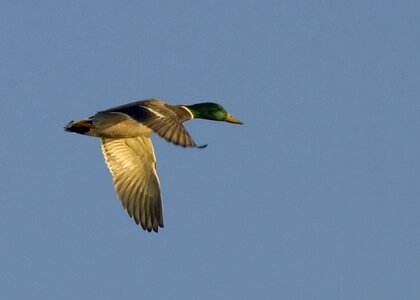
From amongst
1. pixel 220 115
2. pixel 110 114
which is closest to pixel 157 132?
pixel 110 114

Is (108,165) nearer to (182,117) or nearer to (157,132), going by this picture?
(182,117)

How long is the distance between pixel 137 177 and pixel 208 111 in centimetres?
179

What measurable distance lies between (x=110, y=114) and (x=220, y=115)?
2.49 meters

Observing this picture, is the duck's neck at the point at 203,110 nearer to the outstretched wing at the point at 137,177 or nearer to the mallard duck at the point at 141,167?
the mallard duck at the point at 141,167

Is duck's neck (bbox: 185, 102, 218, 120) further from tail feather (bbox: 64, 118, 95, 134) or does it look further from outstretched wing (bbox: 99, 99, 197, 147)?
tail feather (bbox: 64, 118, 95, 134)

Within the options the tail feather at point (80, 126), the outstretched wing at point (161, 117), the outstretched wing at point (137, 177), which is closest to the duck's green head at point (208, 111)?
the outstretched wing at point (161, 117)

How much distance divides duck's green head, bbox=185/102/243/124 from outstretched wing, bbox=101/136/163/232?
100cm

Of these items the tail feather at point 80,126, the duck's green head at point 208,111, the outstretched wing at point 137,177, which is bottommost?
the outstretched wing at point 137,177

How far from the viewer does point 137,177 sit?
16078 mm

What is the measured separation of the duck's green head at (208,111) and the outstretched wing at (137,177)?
1.00 m

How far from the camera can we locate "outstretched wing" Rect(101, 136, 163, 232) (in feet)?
51.8

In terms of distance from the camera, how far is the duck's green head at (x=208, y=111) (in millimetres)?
15758

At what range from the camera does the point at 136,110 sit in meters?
13.7

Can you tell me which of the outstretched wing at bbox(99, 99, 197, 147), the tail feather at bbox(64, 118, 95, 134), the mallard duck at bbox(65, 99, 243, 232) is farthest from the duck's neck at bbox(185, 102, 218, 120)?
the tail feather at bbox(64, 118, 95, 134)
